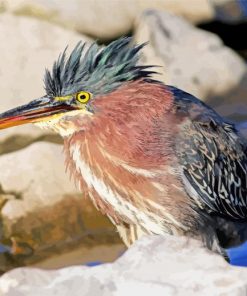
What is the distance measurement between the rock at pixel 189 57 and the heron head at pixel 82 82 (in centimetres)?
256

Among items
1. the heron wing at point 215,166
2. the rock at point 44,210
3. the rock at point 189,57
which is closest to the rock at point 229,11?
the rock at point 189,57

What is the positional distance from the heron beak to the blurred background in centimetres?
167

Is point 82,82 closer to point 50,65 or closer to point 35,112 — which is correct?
point 35,112

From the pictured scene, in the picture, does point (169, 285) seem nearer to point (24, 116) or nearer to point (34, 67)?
point (24, 116)

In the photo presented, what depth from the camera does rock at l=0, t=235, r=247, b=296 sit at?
12.4 ft

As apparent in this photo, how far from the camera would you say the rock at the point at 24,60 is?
729 centimetres

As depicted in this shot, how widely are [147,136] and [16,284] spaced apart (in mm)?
1613

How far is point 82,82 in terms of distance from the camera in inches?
208

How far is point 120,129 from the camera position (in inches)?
208

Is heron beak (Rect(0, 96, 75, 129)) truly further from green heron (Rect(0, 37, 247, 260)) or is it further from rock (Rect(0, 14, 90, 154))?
rock (Rect(0, 14, 90, 154))

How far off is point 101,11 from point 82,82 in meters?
3.16

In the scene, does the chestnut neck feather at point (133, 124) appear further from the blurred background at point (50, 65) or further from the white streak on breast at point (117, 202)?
the blurred background at point (50, 65)

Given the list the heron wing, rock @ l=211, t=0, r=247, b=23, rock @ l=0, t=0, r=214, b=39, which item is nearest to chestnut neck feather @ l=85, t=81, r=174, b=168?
the heron wing

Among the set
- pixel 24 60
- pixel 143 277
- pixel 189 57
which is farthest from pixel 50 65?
pixel 143 277
